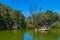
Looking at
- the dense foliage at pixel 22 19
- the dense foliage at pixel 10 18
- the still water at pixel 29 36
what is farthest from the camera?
the dense foliage at pixel 22 19

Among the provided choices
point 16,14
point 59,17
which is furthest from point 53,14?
point 16,14

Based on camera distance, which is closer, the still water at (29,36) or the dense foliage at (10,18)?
the still water at (29,36)

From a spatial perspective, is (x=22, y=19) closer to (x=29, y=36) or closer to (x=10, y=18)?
(x=10, y=18)

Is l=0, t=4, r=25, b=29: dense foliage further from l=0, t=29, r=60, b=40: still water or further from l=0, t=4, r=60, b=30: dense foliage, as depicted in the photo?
l=0, t=29, r=60, b=40: still water

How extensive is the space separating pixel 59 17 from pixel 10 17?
A: 32693 mm

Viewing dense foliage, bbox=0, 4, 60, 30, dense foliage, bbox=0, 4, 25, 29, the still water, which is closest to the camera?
the still water

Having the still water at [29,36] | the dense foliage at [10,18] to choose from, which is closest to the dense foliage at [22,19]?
the dense foliage at [10,18]

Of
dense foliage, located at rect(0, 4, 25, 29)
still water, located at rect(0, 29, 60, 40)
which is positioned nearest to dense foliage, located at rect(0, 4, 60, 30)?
dense foliage, located at rect(0, 4, 25, 29)

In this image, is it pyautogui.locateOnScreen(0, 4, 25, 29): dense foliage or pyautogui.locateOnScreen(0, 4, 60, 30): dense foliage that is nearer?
pyautogui.locateOnScreen(0, 4, 25, 29): dense foliage

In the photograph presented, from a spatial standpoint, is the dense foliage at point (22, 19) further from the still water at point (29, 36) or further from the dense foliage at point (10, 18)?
the still water at point (29, 36)

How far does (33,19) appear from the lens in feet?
242

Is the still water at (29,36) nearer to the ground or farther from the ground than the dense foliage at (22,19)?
nearer to the ground

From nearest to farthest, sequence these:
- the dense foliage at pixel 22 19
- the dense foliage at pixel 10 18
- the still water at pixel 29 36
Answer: the still water at pixel 29 36 → the dense foliage at pixel 10 18 → the dense foliage at pixel 22 19

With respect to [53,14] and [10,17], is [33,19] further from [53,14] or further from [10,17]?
[10,17]
